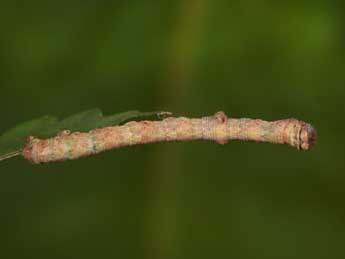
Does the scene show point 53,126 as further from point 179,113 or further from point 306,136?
point 179,113

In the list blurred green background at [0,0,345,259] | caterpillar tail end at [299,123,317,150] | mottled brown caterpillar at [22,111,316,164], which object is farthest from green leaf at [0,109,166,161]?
blurred green background at [0,0,345,259]

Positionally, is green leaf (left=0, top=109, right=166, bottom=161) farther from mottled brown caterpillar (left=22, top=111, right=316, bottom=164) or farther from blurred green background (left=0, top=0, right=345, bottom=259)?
blurred green background (left=0, top=0, right=345, bottom=259)

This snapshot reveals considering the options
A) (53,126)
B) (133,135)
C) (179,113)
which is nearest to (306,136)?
(133,135)

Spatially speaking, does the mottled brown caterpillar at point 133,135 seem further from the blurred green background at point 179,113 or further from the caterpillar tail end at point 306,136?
the blurred green background at point 179,113

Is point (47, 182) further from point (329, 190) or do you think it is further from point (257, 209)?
point (329, 190)

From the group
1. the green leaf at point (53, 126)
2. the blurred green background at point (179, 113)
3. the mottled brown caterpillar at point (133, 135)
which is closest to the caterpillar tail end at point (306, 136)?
the mottled brown caterpillar at point (133, 135)
